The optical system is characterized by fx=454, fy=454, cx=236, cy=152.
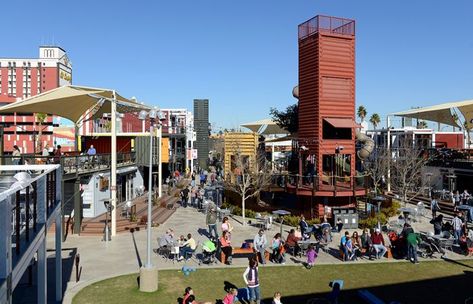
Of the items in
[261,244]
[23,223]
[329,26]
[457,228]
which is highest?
[329,26]

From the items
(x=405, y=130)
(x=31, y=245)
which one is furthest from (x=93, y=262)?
(x=405, y=130)

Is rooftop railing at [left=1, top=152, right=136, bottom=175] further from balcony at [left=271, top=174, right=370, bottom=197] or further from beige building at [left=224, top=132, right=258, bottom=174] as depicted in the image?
beige building at [left=224, top=132, right=258, bottom=174]

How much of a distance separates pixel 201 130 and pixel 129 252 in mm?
66918

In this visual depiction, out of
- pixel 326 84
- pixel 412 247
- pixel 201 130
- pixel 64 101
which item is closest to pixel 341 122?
pixel 326 84

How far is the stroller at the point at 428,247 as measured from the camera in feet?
65.9

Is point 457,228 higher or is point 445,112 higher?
point 445,112

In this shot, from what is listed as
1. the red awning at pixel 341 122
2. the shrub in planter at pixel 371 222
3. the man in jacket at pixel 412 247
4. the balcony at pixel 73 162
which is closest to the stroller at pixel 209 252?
the man in jacket at pixel 412 247

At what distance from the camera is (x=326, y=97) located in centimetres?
2892

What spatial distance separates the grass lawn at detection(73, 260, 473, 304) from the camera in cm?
1466

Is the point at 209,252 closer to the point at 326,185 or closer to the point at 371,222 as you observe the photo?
the point at 371,222

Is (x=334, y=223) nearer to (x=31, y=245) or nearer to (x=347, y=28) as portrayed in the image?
(x=347, y=28)

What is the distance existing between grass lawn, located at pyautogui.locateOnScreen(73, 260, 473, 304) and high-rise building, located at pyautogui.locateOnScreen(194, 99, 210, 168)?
217 feet

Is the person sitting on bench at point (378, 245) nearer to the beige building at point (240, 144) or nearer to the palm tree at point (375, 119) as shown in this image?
the beige building at point (240, 144)

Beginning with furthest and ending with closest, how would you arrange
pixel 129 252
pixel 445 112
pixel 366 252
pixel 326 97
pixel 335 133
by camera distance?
pixel 445 112, pixel 335 133, pixel 326 97, pixel 129 252, pixel 366 252
